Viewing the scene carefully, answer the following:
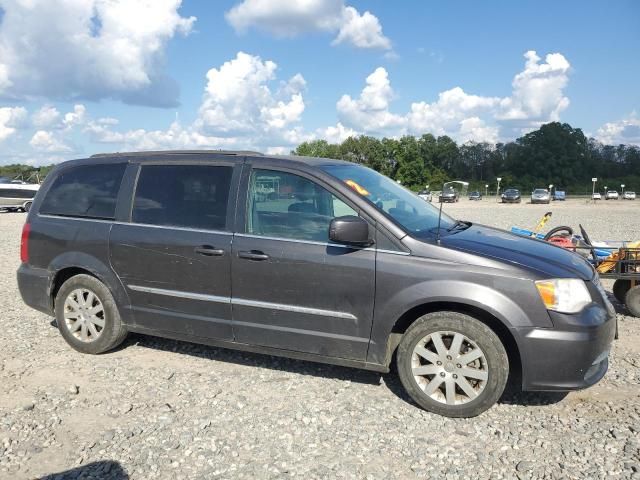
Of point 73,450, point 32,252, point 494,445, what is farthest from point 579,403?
point 32,252

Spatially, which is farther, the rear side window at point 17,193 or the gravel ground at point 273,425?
the rear side window at point 17,193

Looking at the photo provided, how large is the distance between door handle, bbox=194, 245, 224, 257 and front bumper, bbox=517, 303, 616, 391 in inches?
91.9

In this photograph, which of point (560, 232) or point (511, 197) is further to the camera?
point (511, 197)

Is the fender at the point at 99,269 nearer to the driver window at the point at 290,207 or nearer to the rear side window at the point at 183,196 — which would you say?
the rear side window at the point at 183,196

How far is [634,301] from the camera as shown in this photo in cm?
634

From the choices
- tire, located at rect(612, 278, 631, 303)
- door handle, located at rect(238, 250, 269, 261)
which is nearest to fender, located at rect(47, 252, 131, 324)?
door handle, located at rect(238, 250, 269, 261)

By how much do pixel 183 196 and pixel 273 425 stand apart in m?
2.10

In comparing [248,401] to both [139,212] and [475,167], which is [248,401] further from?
[475,167]

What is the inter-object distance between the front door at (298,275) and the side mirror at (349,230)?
16 centimetres

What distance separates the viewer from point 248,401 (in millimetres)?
4164

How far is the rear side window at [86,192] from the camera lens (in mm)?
5078

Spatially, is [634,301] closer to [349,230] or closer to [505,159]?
[349,230]

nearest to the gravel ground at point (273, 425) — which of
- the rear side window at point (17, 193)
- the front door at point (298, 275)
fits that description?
the front door at point (298, 275)

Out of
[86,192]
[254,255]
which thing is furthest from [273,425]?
[86,192]
